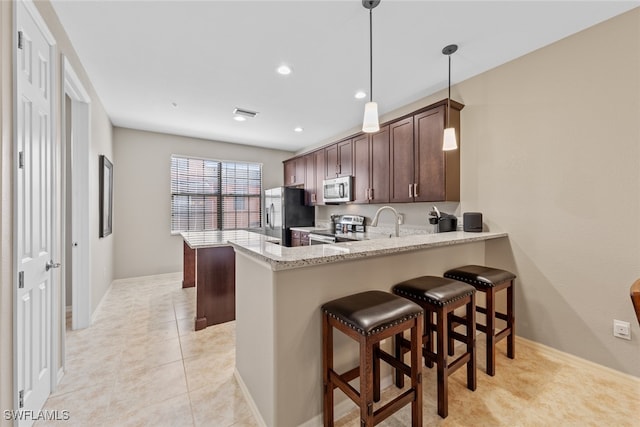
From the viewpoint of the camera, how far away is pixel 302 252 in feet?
5.18

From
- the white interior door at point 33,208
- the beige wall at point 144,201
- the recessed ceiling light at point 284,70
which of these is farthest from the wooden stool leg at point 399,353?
the beige wall at point 144,201

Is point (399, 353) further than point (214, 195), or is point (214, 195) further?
point (214, 195)

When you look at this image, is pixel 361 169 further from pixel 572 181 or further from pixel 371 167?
pixel 572 181

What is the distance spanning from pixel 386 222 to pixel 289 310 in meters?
2.86

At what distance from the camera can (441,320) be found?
1626mm

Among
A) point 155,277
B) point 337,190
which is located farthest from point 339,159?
point 155,277

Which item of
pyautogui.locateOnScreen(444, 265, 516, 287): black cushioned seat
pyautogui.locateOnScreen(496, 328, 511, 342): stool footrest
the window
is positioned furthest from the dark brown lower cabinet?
the window

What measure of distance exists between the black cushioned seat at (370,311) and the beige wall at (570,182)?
1726 mm

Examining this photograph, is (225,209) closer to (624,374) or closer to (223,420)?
(223,420)

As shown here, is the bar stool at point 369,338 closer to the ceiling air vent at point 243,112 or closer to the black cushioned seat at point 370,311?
the black cushioned seat at point 370,311

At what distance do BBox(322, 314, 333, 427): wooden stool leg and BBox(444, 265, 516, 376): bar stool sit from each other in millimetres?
1245

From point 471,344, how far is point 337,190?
292 centimetres

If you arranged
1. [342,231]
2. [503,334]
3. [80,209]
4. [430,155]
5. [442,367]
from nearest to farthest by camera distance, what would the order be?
[442,367] < [503,334] < [80,209] < [430,155] < [342,231]

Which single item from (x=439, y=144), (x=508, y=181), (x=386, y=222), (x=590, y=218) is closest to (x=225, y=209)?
(x=386, y=222)
